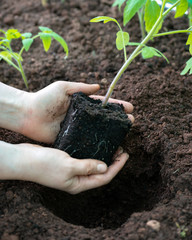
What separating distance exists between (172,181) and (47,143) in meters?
0.76

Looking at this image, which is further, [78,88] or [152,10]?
[78,88]

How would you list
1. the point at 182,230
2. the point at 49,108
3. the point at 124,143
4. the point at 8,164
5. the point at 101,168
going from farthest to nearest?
the point at 124,143
the point at 49,108
the point at 101,168
the point at 8,164
the point at 182,230

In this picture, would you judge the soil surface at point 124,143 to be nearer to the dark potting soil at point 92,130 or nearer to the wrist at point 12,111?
the wrist at point 12,111

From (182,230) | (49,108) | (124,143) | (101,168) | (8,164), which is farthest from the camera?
(124,143)

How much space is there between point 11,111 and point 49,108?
23 centimetres

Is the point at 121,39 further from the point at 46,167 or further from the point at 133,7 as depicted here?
the point at 46,167

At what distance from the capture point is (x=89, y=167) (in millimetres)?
1706

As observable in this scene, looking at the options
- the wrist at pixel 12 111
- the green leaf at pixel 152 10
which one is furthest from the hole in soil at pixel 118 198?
the green leaf at pixel 152 10

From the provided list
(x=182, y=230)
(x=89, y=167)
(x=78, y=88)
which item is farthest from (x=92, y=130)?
(x=182, y=230)

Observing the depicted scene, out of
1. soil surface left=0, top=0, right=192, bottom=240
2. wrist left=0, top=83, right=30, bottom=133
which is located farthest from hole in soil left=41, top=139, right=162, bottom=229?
wrist left=0, top=83, right=30, bottom=133

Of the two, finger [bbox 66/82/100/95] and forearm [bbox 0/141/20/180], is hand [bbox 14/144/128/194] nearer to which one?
forearm [bbox 0/141/20/180]

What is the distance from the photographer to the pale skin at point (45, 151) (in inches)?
65.2

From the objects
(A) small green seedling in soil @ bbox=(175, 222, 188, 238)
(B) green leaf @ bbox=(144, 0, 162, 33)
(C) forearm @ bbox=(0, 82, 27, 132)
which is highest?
(B) green leaf @ bbox=(144, 0, 162, 33)

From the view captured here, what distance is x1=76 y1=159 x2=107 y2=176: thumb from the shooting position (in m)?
1.68
